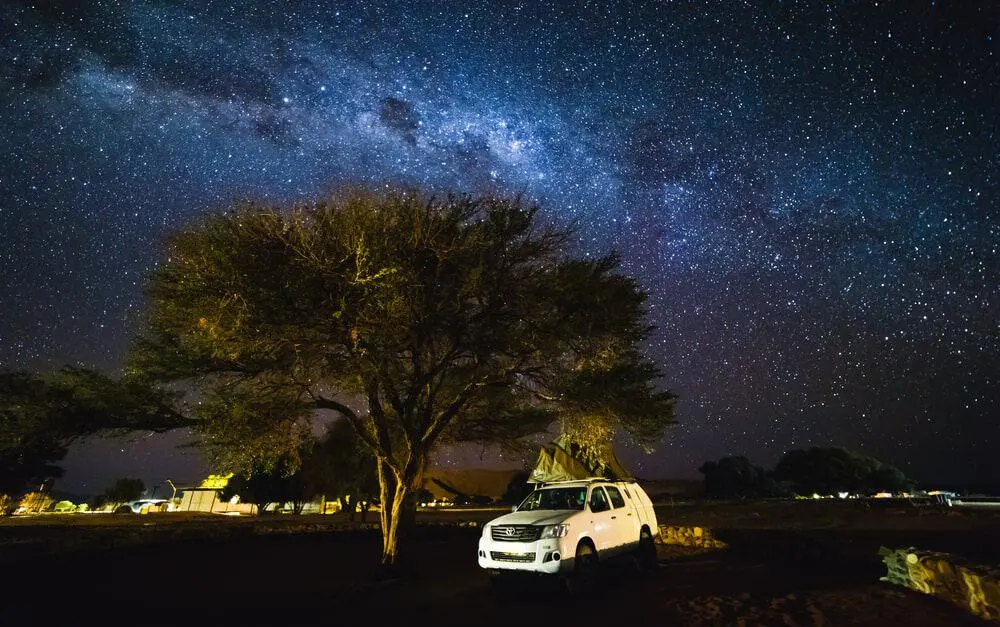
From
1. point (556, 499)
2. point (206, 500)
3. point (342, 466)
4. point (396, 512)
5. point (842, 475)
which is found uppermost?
point (206, 500)

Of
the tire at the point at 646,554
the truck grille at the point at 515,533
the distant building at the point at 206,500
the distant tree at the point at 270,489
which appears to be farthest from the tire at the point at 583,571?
the distant building at the point at 206,500

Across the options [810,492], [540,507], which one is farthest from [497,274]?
[810,492]

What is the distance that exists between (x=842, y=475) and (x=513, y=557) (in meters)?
58.0

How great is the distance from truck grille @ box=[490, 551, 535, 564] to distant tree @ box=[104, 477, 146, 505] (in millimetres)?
80915

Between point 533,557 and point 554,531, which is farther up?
point 554,531

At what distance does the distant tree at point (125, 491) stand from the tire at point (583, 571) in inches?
3239

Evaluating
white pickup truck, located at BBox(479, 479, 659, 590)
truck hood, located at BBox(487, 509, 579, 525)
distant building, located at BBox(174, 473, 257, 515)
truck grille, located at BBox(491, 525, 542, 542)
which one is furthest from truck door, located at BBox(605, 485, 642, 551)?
distant building, located at BBox(174, 473, 257, 515)

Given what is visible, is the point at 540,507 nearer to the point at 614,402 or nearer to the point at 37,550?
the point at 614,402

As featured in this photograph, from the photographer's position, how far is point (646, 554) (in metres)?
12.3

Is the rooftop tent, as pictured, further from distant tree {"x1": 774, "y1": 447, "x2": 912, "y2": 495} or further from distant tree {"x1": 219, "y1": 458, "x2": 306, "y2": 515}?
distant tree {"x1": 774, "y1": 447, "x2": 912, "y2": 495}

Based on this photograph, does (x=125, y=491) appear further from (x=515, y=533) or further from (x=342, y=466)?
(x=515, y=533)

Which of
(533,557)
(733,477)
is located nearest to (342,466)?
(533,557)

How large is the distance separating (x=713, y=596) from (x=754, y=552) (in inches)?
302

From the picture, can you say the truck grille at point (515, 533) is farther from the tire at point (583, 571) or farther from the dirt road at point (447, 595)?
the dirt road at point (447, 595)
